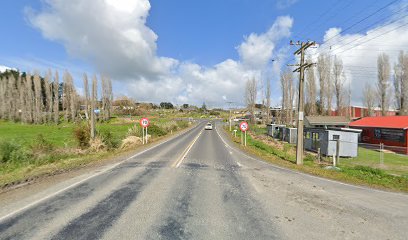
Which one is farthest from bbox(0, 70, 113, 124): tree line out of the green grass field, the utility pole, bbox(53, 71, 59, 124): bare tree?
the utility pole

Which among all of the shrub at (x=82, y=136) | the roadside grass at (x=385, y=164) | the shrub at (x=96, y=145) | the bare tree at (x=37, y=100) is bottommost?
the roadside grass at (x=385, y=164)

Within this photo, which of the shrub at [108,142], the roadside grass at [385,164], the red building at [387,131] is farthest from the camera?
the red building at [387,131]

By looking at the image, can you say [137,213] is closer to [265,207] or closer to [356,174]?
[265,207]

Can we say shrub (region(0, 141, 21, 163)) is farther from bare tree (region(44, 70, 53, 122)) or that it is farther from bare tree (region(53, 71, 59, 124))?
bare tree (region(44, 70, 53, 122))

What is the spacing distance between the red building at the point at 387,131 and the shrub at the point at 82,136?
30.8 metres

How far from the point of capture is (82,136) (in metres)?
18.4

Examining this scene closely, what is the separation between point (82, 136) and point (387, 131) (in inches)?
1375

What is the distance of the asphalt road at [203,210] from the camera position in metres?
4.52

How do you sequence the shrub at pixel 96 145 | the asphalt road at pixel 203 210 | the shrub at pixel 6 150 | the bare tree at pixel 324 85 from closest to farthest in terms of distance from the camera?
the asphalt road at pixel 203 210
the shrub at pixel 6 150
the shrub at pixel 96 145
the bare tree at pixel 324 85

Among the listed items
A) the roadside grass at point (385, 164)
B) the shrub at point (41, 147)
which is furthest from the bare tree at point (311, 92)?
the shrub at point (41, 147)

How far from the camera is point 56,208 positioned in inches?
225

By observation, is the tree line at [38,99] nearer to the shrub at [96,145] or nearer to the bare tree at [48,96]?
the bare tree at [48,96]

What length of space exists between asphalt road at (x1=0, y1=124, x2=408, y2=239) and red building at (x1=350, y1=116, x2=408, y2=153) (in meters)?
23.5

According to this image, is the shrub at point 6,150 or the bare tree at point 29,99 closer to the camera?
the shrub at point 6,150
